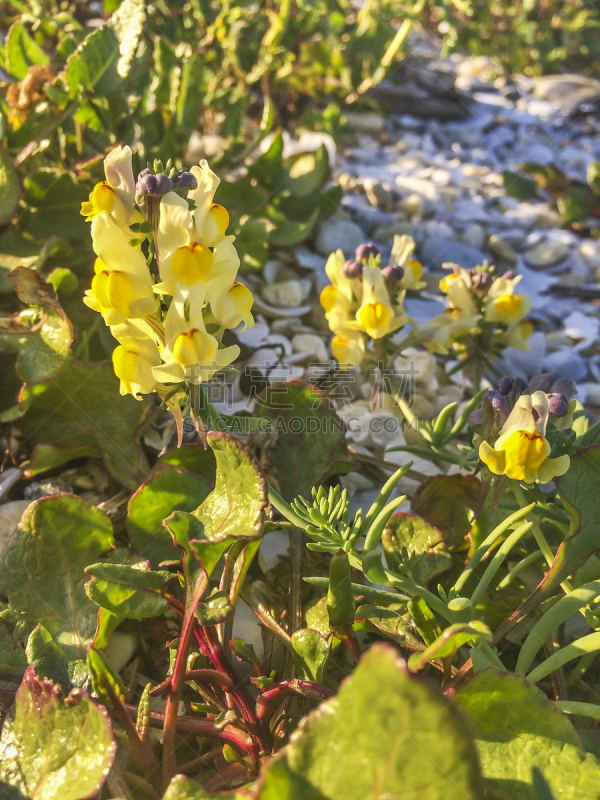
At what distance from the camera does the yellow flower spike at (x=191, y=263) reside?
909mm

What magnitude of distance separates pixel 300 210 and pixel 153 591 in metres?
1.43

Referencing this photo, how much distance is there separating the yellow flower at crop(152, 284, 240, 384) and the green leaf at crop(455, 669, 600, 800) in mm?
569

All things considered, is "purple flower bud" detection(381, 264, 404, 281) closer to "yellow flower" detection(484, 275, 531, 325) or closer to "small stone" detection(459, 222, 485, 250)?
"yellow flower" detection(484, 275, 531, 325)

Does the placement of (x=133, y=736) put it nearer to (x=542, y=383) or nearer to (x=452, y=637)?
(x=452, y=637)

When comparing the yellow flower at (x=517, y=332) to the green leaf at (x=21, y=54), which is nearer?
the yellow flower at (x=517, y=332)

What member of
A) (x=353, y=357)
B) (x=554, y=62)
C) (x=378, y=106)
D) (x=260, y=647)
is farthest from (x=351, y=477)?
(x=554, y=62)

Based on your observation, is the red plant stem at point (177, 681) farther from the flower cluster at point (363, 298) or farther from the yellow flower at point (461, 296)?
the yellow flower at point (461, 296)

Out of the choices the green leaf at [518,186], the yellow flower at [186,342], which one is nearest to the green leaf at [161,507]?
the yellow flower at [186,342]

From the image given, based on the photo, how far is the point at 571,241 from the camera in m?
2.45

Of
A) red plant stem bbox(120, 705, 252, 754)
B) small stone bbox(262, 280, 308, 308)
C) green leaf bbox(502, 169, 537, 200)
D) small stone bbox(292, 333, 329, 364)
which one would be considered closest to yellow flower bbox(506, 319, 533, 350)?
small stone bbox(292, 333, 329, 364)

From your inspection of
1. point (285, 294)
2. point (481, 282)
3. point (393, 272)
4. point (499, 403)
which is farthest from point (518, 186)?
point (499, 403)

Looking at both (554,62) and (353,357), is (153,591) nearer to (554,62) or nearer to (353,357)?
(353,357)

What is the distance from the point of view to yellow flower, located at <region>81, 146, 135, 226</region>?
93 cm

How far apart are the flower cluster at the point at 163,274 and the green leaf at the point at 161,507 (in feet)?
0.68
